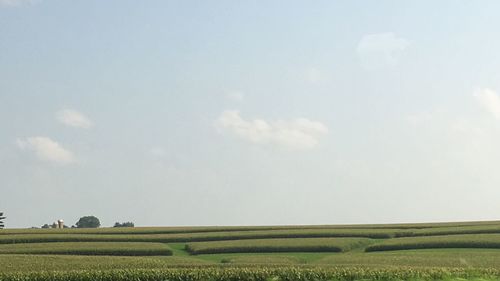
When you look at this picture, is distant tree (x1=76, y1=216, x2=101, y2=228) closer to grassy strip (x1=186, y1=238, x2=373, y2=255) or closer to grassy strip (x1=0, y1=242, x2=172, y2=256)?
grassy strip (x1=0, y1=242, x2=172, y2=256)

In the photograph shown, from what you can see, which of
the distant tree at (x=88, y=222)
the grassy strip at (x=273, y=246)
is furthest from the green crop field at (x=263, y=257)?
the distant tree at (x=88, y=222)

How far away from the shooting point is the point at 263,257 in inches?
1754

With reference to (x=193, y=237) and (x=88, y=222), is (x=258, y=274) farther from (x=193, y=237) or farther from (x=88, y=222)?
(x=88, y=222)

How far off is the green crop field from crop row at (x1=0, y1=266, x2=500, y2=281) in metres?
0.04

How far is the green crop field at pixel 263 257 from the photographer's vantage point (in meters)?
34.6

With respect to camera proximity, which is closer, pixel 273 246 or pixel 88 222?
pixel 273 246

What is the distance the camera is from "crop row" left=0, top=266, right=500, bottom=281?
3397 centimetres

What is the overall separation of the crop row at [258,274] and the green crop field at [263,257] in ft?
0.14

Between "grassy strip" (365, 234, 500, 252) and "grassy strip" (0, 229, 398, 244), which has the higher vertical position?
"grassy strip" (0, 229, 398, 244)

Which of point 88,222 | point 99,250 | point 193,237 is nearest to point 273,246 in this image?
point 99,250

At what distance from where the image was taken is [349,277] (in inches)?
1339

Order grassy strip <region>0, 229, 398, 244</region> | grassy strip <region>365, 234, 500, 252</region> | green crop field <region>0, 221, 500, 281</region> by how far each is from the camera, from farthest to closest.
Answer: grassy strip <region>0, 229, 398, 244</region>, grassy strip <region>365, 234, 500, 252</region>, green crop field <region>0, 221, 500, 281</region>

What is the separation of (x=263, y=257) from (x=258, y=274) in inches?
418

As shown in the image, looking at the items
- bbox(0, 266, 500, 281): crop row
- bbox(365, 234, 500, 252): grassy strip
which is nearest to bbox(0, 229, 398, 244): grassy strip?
bbox(365, 234, 500, 252): grassy strip
